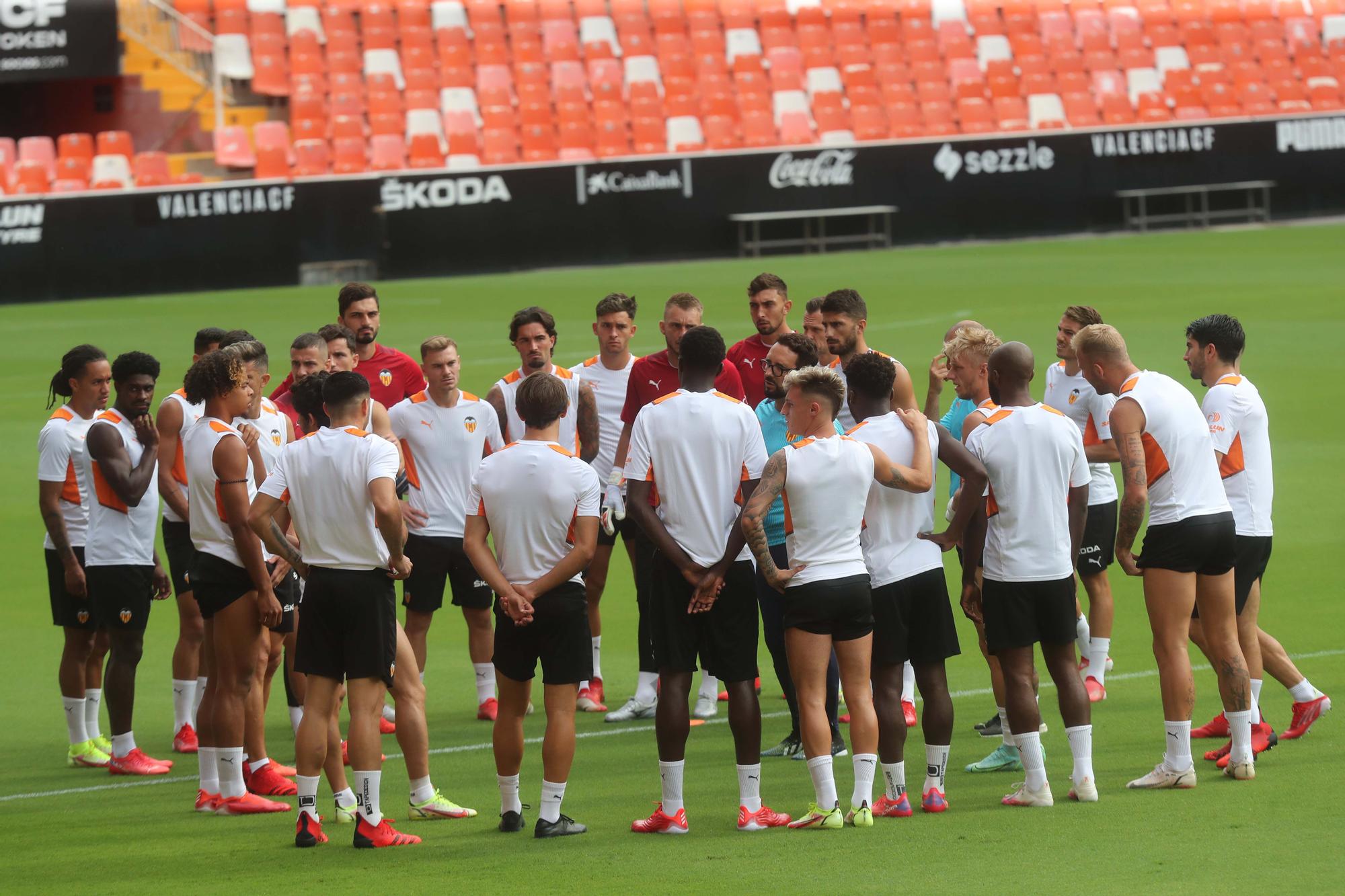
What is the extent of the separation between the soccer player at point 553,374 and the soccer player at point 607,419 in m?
0.08

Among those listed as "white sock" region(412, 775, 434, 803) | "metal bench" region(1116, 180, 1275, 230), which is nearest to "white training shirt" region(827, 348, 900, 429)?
"white sock" region(412, 775, 434, 803)

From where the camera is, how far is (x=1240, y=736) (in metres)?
7.34

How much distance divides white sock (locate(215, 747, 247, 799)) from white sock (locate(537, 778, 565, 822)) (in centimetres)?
152

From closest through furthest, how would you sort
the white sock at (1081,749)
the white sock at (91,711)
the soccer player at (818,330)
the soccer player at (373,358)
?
the white sock at (1081,749), the soccer player at (818,330), the white sock at (91,711), the soccer player at (373,358)

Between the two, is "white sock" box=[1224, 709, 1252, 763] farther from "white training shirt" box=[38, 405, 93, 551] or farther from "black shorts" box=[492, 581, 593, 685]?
"white training shirt" box=[38, 405, 93, 551]

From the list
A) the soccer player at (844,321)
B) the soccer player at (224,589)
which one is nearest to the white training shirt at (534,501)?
the soccer player at (224,589)

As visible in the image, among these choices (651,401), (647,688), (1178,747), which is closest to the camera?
(1178,747)

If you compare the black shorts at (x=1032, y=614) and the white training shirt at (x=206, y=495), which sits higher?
the white training shirt at (x=206, y=495)

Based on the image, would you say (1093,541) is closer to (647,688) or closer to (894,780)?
(647,688)

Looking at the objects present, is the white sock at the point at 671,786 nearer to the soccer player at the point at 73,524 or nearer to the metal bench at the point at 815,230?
the soccer player at the point at 73,524

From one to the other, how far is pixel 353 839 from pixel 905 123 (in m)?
28.0

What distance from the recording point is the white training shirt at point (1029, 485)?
703cm

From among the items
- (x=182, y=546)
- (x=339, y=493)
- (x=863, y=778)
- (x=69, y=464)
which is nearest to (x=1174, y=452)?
(x=863, y=778)

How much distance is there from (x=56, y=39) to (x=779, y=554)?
77.6ft
